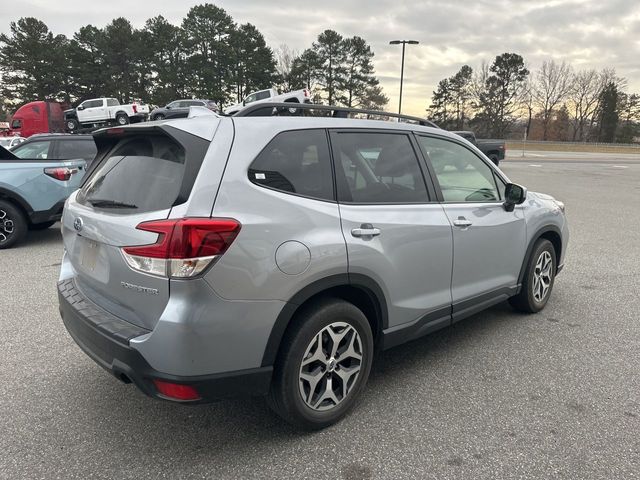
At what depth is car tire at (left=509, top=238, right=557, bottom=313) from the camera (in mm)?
4094

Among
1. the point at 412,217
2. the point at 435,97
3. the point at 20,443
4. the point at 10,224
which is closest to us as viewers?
the point at 20,443

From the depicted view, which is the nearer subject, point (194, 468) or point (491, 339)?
point (194, 468)

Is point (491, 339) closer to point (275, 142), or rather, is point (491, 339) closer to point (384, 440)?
point (384, 440)

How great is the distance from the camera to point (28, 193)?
22.0ft

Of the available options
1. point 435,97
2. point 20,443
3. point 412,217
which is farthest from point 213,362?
point 435,97

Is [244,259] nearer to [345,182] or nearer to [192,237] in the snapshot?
[192,237]

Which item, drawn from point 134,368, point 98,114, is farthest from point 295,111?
point 98,114

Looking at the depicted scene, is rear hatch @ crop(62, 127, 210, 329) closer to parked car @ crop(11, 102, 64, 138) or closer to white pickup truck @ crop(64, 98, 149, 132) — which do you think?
white pickup truck @ crop(64, 98, 149, 132)

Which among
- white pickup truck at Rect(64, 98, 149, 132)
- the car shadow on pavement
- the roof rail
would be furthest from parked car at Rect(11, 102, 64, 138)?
the roof rail

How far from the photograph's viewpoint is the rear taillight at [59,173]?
681 cm

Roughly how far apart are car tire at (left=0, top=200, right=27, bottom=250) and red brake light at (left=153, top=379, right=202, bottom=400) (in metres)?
5.94

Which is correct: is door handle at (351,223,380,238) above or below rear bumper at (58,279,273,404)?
above

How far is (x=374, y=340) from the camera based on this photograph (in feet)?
9.52

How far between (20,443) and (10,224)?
5.37 metres
